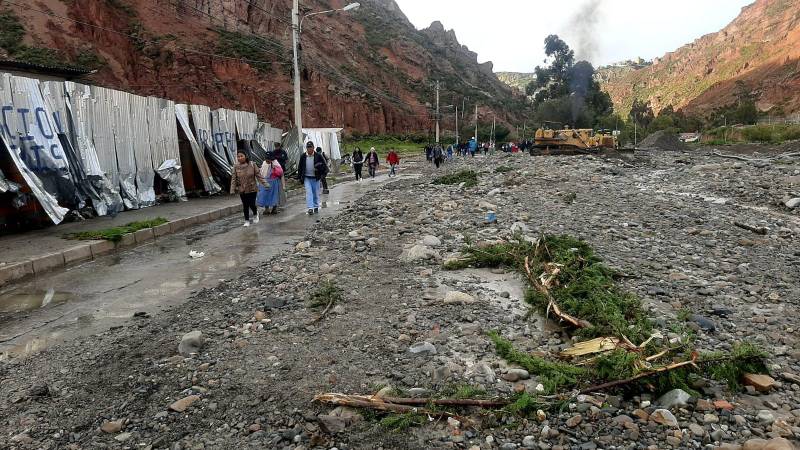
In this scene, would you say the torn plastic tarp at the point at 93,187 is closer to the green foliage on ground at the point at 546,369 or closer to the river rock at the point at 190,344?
the river rock at the point at 190,344

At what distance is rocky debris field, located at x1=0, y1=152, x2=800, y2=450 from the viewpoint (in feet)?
9.02

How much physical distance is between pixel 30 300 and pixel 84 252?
6.99 ft

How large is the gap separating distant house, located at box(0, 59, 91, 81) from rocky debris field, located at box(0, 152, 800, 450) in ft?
44.6

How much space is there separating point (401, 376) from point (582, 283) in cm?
234

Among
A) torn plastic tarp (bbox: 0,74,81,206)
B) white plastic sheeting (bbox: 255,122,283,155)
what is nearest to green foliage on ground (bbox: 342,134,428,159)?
white plastic sheeting (bbox: 255,122,283,155)

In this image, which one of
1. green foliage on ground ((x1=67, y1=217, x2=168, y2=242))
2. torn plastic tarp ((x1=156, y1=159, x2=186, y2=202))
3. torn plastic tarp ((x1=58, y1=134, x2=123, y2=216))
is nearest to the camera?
green foliage on ground ((x1=67, y1=217, x2=168, y2=242))

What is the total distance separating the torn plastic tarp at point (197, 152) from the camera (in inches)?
559

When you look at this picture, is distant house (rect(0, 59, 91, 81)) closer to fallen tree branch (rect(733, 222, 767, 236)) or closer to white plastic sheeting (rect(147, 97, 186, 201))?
white plastic sheeting (rect(147, 97, 186, 201))

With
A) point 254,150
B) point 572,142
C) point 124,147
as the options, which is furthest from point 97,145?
point 572,142

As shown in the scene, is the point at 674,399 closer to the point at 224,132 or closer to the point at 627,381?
the point at 627,381

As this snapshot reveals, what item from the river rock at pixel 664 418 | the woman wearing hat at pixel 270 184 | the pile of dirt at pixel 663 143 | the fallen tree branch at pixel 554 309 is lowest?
the river rock at pixel 664 418

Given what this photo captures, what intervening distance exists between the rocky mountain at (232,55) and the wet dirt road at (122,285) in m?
26.5

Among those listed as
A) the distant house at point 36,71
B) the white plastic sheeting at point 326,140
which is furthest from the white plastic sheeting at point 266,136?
the distant house at point 36,71

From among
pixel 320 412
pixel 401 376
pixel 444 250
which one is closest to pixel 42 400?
pixel 320 412
